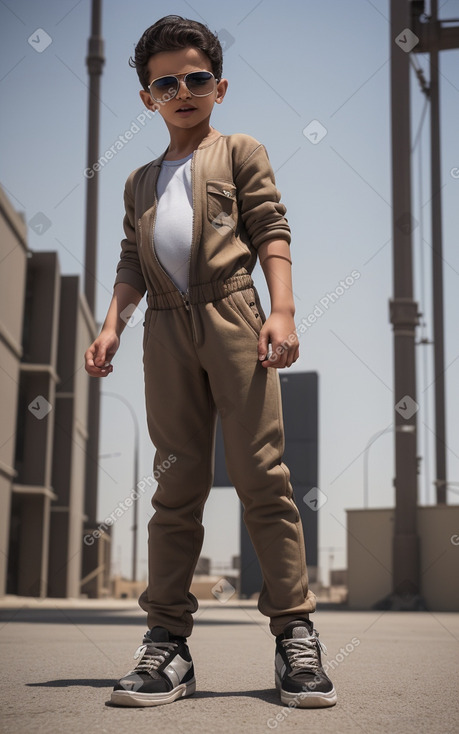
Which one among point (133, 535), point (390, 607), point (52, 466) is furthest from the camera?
point (133, 535)

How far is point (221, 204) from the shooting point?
2.48m

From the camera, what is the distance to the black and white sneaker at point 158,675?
6.86 feet

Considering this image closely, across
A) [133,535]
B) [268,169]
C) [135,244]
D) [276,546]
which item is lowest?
[133,535]

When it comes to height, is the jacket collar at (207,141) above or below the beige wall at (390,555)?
above

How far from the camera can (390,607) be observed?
1393 cm

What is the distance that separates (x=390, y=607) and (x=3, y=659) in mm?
11477

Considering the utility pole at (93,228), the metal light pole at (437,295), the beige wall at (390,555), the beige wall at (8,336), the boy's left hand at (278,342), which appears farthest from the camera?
the utility pole at (93,228)

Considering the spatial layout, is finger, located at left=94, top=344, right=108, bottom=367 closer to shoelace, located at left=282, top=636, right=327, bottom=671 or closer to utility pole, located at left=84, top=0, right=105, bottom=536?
shoelace, located at left=282, top=636, right=327, bottom=671

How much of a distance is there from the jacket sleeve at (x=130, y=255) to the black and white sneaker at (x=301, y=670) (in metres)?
1.04

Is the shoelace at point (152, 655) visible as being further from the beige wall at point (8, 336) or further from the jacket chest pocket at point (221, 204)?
the beige wall at point (8, 336)

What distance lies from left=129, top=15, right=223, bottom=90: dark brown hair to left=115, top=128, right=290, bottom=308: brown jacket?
0.23m

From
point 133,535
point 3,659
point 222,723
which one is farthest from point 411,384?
point 133,535

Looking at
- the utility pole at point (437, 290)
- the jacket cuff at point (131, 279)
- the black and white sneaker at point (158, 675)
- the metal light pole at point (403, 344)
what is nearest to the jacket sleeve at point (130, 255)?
the jacket cuff at point (131, 279)

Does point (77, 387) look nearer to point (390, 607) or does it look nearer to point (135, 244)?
point (390, 607)
